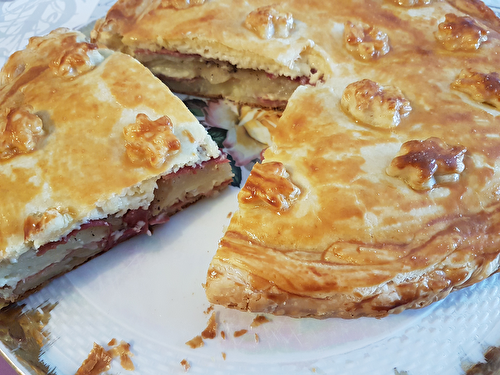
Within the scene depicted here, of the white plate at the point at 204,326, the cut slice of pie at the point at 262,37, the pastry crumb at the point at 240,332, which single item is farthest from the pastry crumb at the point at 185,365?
the cut slice of pie at the point at 262,37

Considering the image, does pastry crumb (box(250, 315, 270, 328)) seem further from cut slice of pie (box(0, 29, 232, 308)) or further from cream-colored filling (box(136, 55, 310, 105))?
cream-colored filling (box(136, 55, 310, 105))

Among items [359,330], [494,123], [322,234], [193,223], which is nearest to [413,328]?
[359,330]

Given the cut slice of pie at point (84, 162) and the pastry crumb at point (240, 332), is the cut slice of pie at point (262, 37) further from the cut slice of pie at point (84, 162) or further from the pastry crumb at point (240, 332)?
the pastry crumb at point (240, 332)

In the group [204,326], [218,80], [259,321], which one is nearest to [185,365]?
[204,326]

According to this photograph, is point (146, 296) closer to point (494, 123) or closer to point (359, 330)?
point (359, 330)

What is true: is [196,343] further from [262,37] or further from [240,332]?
[262,37]
